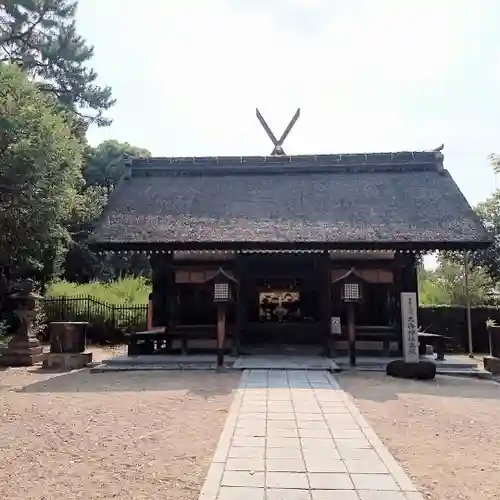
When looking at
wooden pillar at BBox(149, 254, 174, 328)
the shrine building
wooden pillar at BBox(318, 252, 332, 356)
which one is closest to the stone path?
the shrine building

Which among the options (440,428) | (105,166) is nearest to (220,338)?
(440,428)

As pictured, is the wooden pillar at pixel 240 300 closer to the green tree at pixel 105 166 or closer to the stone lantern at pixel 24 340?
the stone lantern at pixel 24 340

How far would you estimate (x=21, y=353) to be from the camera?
12461 mm

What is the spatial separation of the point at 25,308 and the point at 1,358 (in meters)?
1.33

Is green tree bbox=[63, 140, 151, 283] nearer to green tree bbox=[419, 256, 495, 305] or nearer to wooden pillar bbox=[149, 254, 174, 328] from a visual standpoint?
wooden pillar bbox=[149, 254, 174, 328]

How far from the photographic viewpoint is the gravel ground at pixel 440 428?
14.1ft

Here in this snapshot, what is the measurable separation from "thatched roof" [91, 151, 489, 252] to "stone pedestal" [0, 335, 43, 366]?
10.7 ft

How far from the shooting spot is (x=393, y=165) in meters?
15.1

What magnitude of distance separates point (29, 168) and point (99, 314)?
6443 mm

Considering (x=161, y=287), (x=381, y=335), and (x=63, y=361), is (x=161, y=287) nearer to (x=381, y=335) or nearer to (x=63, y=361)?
(x=63, y=361)

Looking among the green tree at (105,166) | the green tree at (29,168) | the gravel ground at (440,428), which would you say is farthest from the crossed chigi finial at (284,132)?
the green tree at (105,166)

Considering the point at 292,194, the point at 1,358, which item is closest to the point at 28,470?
the point at 1,358

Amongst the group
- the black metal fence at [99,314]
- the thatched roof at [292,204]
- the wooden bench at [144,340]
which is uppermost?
the thatched roof at [292,204]

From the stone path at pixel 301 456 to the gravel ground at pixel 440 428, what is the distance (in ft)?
0.82
